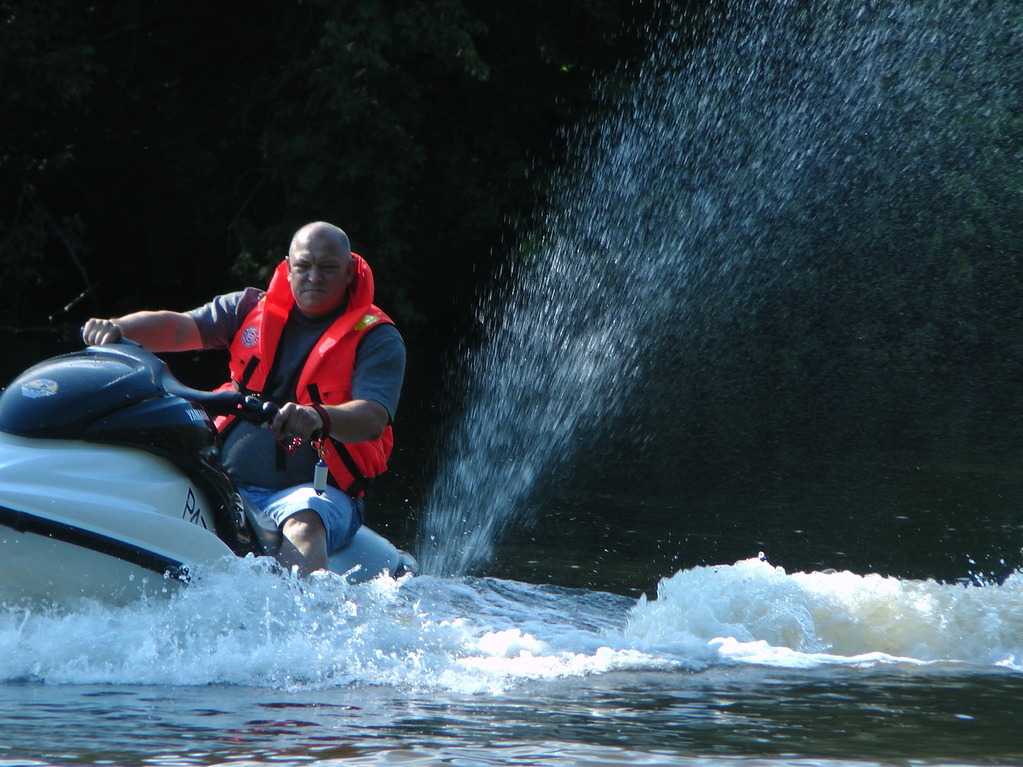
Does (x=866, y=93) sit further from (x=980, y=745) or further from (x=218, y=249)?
(x=980, y=745)

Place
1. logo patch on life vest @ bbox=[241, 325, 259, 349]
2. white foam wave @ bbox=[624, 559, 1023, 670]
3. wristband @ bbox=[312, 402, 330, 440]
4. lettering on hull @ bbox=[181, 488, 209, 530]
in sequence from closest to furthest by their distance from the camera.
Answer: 1. lettering on hull @ bbox=[181, 488, 209, 530]
2. wristband @ bbox=[312, 402, 330, 440]
3. logo patch on life vest @ bbox=[241, 325, 259, 349]
4. white foam wave @ bbox=[624, 559, 1023, 670]

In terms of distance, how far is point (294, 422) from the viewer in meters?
4.86

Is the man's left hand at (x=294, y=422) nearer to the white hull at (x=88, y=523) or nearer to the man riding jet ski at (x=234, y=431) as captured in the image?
the man riding jet ski at (x=234, y=431)

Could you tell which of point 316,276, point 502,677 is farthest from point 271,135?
point 502,677

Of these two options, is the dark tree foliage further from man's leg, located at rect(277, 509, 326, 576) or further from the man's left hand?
the man's left hand

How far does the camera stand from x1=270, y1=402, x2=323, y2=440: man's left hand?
15.9ft

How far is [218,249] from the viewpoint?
22984 mm

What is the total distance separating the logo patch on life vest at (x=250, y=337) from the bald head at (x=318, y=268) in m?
0.18

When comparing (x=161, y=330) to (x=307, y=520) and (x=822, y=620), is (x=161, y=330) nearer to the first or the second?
(x=307, y=520)

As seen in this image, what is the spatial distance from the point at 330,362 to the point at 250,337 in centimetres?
34

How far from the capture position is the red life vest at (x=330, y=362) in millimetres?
5609

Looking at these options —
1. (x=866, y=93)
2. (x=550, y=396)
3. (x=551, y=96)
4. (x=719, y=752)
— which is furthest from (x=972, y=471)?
(x=551, y=96)

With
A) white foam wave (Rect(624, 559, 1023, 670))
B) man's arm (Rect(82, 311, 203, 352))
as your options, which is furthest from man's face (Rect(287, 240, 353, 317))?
white foam wave (Rect(624, 559, 1023, 670))

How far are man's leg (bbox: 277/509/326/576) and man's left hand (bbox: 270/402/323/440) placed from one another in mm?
439
